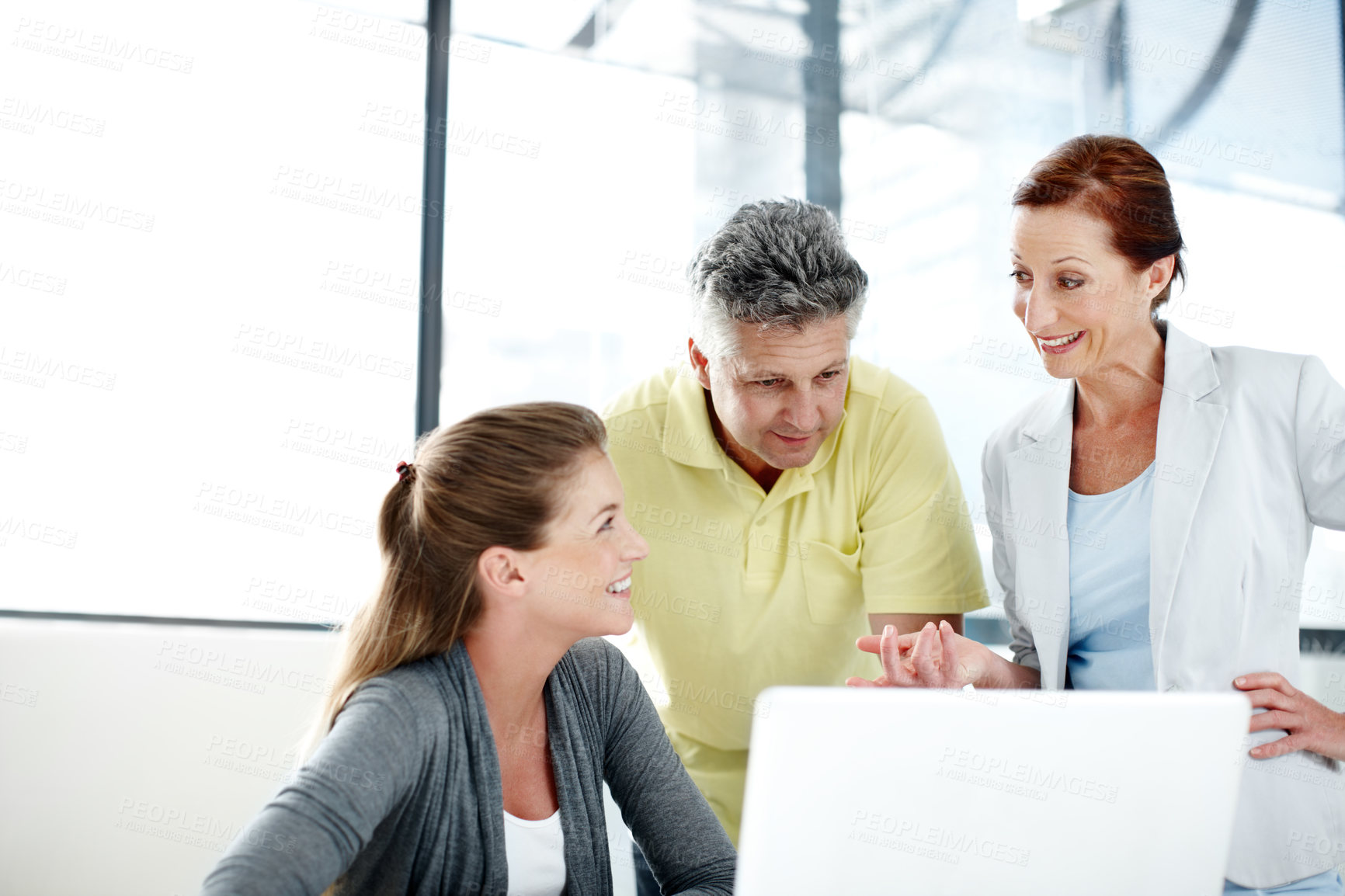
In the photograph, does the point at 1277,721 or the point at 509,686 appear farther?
the point at 509,686

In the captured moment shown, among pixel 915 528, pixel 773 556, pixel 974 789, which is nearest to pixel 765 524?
pixel 773 556

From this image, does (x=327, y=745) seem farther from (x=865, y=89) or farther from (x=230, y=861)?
(x=865, y=89)

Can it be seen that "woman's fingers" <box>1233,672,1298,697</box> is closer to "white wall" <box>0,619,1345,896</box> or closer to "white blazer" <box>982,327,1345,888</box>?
"white blazer" <box>982,327,1345,888</box>

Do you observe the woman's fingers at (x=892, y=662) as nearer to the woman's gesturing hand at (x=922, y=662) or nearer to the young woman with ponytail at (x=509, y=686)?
the woman's gesturing hand at (x=922, y=662)

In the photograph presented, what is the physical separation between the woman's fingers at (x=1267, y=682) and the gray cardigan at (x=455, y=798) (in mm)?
715

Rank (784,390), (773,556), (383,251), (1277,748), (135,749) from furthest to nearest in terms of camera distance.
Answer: (383,251), (135,749), (773,556), (784,390), (1277,748)

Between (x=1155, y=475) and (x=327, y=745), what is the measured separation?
3.84ft

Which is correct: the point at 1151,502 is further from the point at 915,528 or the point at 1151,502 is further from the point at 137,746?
the point at 137,746

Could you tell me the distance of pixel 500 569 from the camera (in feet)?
4.57

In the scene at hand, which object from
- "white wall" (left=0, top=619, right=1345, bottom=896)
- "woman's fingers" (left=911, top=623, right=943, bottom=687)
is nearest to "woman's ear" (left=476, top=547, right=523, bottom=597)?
"woman's fingers" (left=911, top=623, right=943, bottom=687)

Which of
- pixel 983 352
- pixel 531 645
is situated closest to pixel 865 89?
pixel 983 352

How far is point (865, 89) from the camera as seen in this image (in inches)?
112

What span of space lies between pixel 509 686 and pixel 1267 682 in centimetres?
101

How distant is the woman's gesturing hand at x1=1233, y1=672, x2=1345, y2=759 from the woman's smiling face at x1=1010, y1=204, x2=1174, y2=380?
0.49 metres
